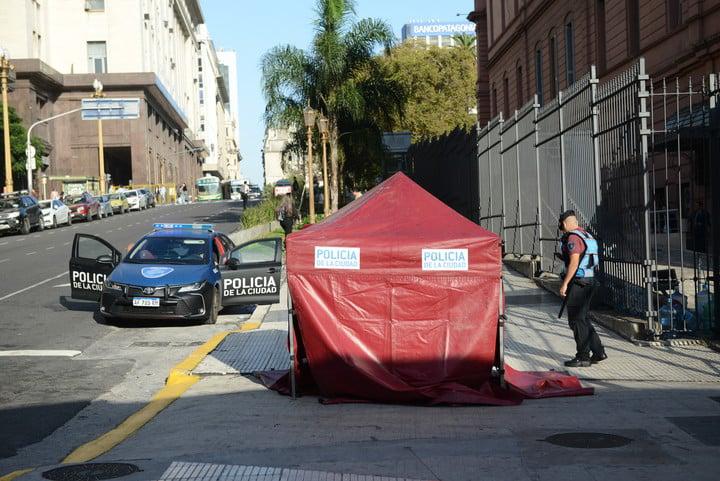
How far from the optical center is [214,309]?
1689 cm

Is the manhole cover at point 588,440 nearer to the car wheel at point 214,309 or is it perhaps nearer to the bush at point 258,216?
the car wheel at point 214,309

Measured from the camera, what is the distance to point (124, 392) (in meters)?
11.1

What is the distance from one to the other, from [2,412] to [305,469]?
13.8 feet

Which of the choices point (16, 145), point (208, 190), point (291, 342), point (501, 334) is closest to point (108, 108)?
point (16, 145)

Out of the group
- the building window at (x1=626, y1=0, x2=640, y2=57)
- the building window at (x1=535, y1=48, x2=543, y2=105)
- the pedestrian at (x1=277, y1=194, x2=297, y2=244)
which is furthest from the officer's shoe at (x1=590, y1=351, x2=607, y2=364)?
the building window at (x1=535, y1=48, x2=543, y2=105)

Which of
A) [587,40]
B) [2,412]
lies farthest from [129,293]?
[587,40]

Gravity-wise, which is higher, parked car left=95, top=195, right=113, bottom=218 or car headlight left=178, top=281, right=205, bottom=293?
parked car left=95, top=195, right=113, bottom=218

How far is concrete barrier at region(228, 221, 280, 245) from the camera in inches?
1292

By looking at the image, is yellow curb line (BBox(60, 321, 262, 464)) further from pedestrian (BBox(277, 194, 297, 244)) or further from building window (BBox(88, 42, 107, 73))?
building window (BBox(88, 42, 107, 73))

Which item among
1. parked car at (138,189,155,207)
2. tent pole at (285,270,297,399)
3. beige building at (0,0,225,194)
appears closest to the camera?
tent pole at (285,270,297,399)

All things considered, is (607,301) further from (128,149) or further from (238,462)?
(128,149)

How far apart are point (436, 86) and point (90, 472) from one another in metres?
57.0

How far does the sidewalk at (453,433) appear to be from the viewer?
6.83 meters

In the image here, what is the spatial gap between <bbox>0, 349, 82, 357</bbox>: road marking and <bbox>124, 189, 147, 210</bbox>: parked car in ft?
184
